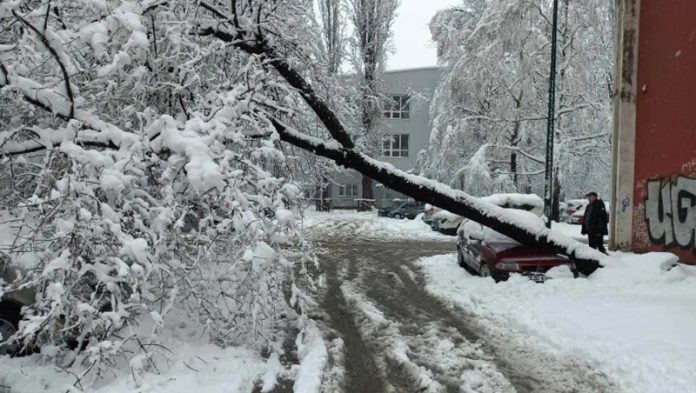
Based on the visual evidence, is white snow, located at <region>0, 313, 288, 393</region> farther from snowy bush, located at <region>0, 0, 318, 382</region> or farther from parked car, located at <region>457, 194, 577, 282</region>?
parked car, located at <region>457, 194, 577, 282</region>

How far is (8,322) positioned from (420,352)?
4495 millimetres

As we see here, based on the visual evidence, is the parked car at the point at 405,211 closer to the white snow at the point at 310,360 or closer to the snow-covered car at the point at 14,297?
the white snow at the point at 310,360

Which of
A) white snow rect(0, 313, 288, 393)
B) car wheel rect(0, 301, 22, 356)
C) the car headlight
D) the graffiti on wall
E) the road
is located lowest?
the road

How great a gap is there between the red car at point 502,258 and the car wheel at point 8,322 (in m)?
7.79

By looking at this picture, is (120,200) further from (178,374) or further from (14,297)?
(178,374)

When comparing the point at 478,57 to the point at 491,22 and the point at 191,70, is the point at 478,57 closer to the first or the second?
the point at 491,22

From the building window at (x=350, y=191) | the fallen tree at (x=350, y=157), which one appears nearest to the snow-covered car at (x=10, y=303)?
the fallen tree at (x=350, y=157)

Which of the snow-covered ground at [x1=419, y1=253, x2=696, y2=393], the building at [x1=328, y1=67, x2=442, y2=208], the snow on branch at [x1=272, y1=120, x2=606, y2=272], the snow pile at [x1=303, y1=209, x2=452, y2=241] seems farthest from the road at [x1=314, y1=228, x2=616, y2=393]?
the building at [x1=328, y1=67, x2=442, y2=208]

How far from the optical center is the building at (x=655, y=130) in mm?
10195

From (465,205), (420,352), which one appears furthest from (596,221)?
(420,352)

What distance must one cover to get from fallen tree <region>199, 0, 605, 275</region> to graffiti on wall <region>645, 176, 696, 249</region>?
1303 mm

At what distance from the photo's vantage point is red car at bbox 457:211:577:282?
10.3m

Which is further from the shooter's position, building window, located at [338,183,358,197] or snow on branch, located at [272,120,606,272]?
building window, located at [338,183,358,197]

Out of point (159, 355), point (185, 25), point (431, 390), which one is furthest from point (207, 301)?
point (185, 25)
